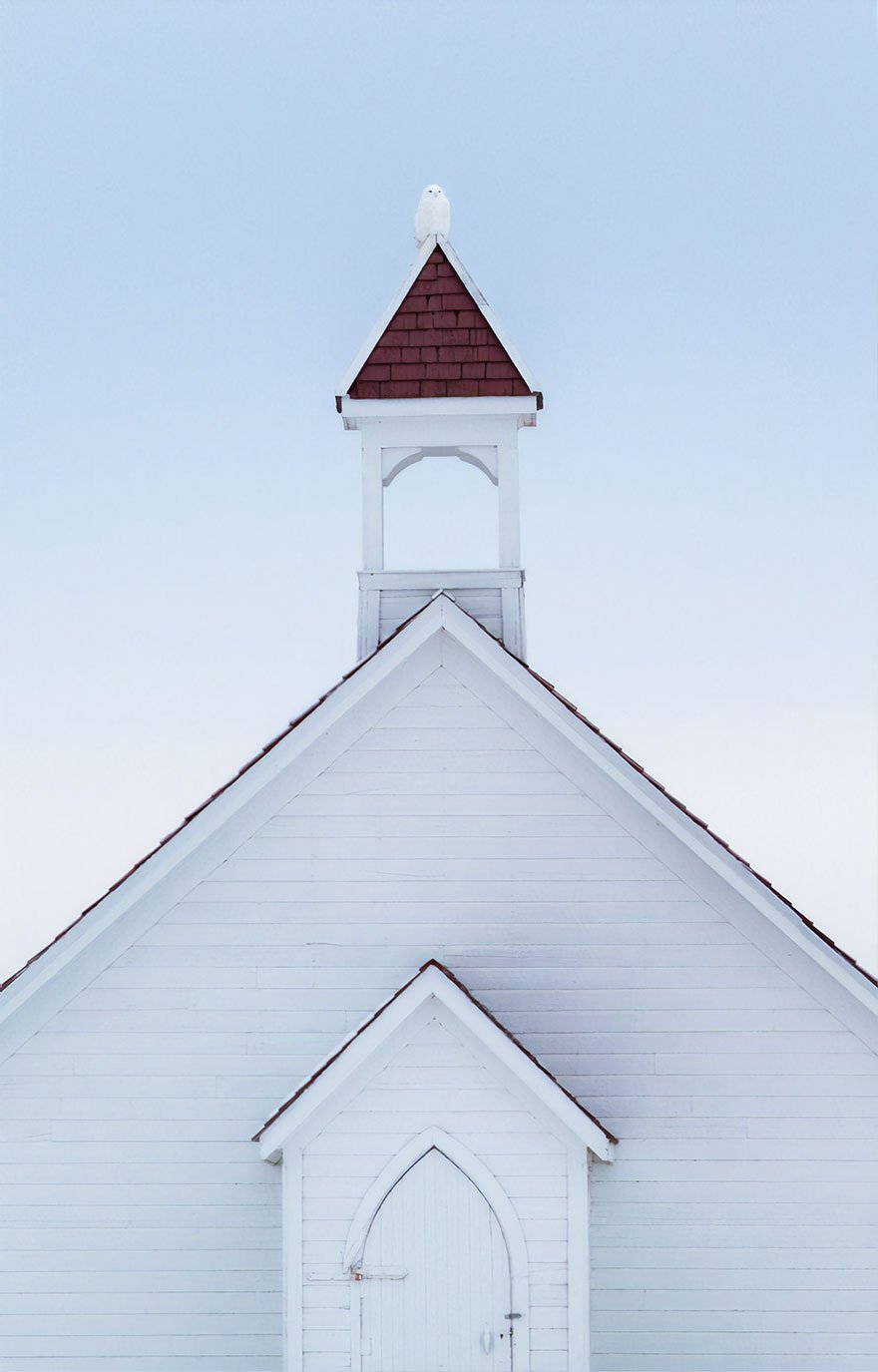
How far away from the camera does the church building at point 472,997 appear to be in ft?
33.0

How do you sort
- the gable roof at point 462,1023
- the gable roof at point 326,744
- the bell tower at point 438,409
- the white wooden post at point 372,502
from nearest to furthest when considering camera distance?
the gable roof at point 462,1023 → the gable roof at point 326,744 → the bell tower at point 438,409 → the white wooden post at point 372,502

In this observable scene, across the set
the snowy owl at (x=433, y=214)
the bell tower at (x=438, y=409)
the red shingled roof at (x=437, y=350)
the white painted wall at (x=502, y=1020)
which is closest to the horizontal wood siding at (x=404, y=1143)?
the white painted wall at (x=502, y=1020)

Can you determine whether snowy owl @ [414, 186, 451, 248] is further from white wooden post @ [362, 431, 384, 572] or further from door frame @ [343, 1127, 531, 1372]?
door frame @ [343, 1127, 531, 1372]

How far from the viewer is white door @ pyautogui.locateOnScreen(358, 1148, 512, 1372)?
9.15 metres

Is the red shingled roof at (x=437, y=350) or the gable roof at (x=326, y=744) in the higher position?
the red shingled roof at (x=437, y=350)

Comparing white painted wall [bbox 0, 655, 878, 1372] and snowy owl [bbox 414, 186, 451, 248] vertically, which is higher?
snowy owl [bbox 414, 186, 451, 248]

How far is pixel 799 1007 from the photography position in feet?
33.5

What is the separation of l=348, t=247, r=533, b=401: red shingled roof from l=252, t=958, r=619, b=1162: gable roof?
17.0 ft

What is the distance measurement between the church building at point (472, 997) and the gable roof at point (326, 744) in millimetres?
22

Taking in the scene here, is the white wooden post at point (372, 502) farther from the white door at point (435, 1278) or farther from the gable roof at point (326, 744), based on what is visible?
the white door at point (435, 1278)

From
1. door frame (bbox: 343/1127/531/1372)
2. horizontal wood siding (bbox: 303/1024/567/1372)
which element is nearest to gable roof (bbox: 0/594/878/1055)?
horizontal wood siding (bbox: 303/1024/567/1372)

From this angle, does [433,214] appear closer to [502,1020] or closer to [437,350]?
[437,350]

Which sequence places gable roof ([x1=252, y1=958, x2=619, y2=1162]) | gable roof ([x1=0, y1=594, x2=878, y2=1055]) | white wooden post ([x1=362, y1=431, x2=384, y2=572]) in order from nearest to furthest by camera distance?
gable roof ([x1=252, y1=958, x2=619, y2=1162]) < gable roof ([x1=0, y1=594, x2=878, y2=1055]) < white wooden post ([x1=362, y1=431, x2=384, y2=572])

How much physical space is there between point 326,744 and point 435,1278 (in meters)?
3.97
